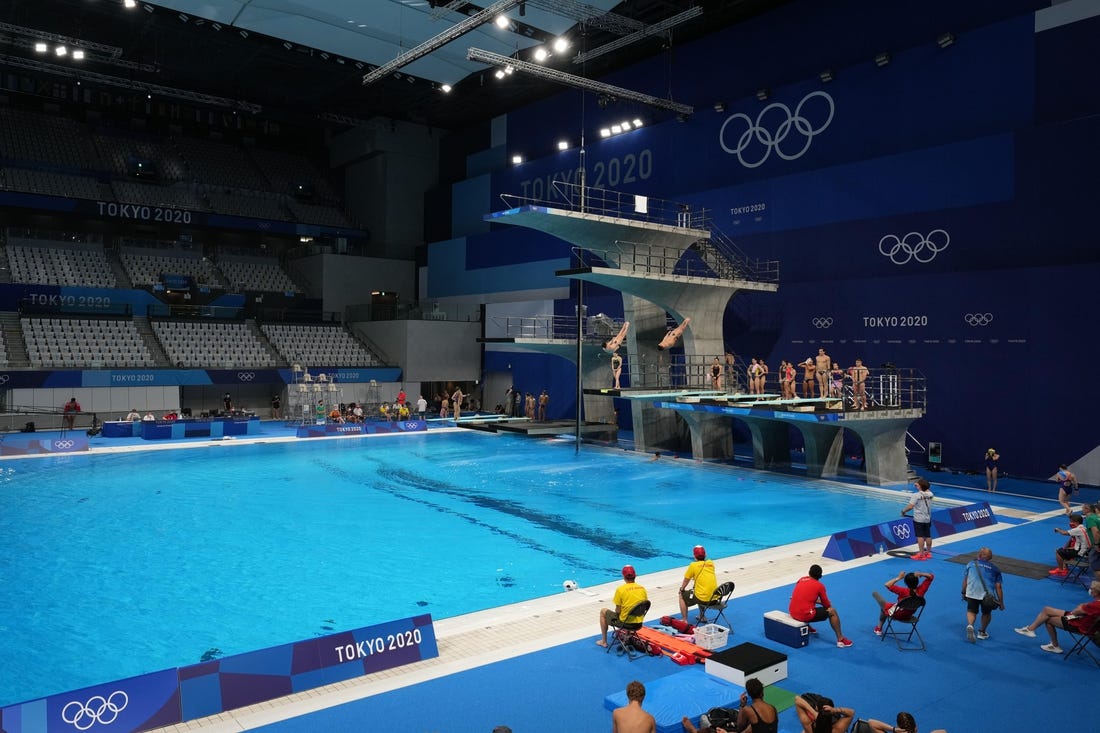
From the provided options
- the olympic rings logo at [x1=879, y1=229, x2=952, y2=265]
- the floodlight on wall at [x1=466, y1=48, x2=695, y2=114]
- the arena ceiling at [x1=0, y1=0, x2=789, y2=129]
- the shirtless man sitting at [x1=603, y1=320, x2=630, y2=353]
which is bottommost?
the shirtless man sitting at [x1=603, y1=320, x2=630, y2=353]

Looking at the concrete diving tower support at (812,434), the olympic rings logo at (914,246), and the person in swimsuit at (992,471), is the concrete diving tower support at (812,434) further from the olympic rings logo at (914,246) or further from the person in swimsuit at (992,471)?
the olympic rings logo at (914,246)

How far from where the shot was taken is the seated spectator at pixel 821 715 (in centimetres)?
634

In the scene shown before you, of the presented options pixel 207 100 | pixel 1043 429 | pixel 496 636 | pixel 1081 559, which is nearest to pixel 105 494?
pixel 496 636

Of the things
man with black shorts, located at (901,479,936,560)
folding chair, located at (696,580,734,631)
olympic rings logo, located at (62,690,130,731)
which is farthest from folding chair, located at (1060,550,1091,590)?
olympic rings logo, located at (62,690,130,731)

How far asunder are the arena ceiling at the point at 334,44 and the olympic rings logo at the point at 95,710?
23.3 meters

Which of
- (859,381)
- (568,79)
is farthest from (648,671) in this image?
(568,79)

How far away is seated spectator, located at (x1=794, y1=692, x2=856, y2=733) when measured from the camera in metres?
6.34

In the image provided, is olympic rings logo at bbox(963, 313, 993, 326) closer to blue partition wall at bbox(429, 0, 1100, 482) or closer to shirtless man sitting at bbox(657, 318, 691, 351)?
blue partition wall at bbox(429, 0, 1100, 482)

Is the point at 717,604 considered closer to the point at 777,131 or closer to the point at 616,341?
the point at 616,341

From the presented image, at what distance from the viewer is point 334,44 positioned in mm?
33688

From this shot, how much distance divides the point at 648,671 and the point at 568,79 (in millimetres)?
25190

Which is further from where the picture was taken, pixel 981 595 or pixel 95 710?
pixel 981 595

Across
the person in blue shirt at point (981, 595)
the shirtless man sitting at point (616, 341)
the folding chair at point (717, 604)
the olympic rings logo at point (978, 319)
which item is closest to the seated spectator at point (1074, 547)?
the person in blue shirt at point (981, 595)

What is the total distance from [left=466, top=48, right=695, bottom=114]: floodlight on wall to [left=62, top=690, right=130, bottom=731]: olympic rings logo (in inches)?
936
